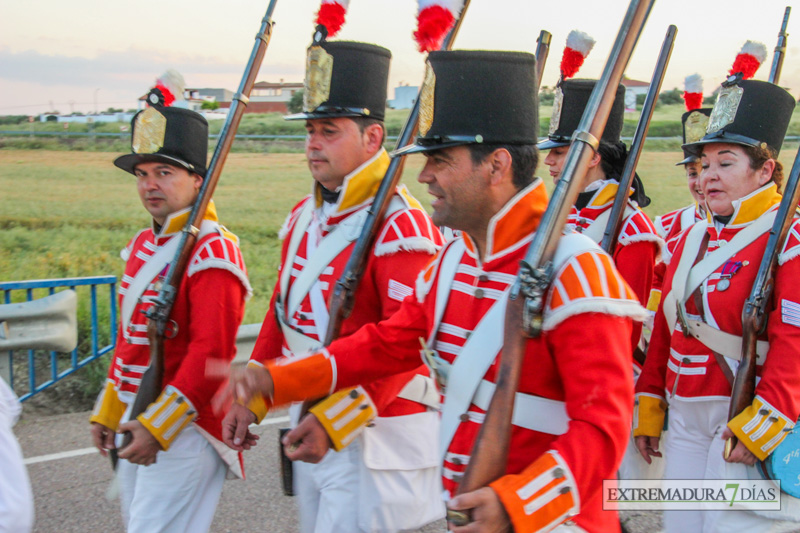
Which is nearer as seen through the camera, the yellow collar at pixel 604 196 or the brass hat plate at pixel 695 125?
the yellow collar at pixel 604 196

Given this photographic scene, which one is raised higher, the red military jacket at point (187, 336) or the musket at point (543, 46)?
the musket at point (543, 46)

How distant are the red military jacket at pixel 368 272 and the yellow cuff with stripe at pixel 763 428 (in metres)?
1.17

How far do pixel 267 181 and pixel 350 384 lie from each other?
697 cm

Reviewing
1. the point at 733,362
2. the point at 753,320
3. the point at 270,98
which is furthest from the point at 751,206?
the point at 270,98

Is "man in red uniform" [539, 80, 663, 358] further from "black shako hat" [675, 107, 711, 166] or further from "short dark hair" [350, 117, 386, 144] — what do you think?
"short dark hair" [350, 117, 386, 144]

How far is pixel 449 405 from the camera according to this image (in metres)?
1.98

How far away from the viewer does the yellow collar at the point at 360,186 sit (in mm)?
2965

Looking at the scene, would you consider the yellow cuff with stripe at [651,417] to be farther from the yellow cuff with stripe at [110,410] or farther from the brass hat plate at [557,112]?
the yellow cuff with stripe at [110,410]

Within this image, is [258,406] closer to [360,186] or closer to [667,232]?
[360,186]

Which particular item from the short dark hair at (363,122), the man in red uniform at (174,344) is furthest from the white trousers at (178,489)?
the short dark hair at (363,122)

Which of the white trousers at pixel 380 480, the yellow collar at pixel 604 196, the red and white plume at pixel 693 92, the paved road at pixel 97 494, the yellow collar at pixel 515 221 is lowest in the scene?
the paved road at pixel 97 494

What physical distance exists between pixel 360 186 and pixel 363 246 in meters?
0.31

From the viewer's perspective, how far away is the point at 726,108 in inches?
126

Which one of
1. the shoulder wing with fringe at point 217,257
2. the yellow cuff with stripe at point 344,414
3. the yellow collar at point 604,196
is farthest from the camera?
the yellow collar at point 604,196
